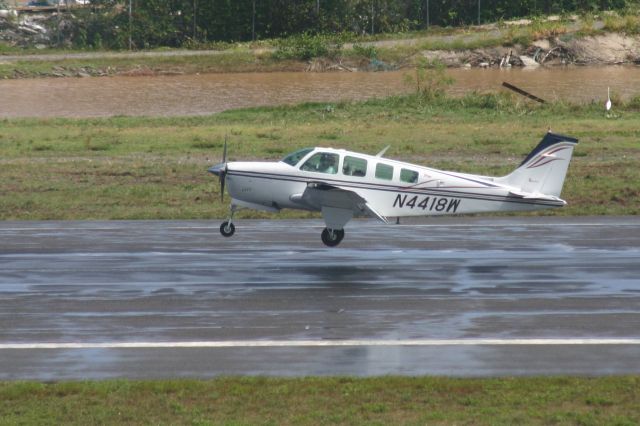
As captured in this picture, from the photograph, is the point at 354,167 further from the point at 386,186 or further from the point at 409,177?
the point at 409,177

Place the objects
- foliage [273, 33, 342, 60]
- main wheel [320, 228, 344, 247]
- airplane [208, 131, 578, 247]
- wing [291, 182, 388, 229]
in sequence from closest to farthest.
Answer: wing [291, 182, 388, 229] < airplane [208, 131, 578, 247] < main wheel [320, 228, 344, 247] < foliage [273, 33, 342, 60]

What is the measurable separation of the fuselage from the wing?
0.47 ft

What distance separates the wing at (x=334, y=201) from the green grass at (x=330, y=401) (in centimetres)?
824

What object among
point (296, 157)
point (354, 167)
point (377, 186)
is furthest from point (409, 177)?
point (296, 157)

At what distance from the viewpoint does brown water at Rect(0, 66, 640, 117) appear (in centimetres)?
6081

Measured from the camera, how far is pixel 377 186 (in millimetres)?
23141

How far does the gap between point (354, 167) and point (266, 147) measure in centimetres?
1695

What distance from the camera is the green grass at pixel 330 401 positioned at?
44.1ft

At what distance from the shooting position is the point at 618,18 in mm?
93250

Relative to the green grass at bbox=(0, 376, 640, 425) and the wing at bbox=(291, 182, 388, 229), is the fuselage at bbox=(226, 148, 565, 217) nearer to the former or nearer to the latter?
the wing at bbox=(291, 182, 388, 229)

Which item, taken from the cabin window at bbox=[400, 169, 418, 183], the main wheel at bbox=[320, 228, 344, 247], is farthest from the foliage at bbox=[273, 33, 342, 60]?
the cabin window at bbox=[400, 169, 418, 183]

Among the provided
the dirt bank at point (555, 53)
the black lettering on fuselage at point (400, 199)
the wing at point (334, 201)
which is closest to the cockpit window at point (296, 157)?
the wing at point (334, 201)

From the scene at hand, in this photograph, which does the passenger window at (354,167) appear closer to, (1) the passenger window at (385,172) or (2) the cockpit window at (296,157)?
(1) the passenger window at (385,172)

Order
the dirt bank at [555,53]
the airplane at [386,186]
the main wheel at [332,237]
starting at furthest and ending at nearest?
the dirt bank at [555,53] < the main wheel at [332,237] < the airplane at [386,186]
